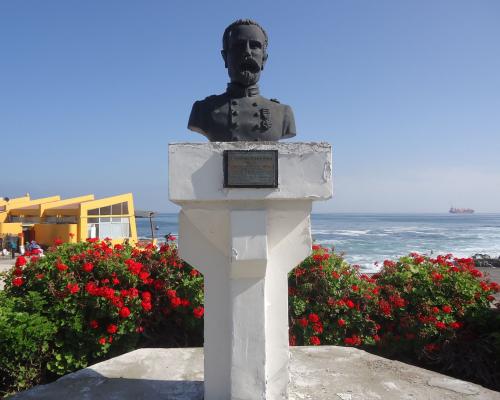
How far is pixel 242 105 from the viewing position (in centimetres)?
327

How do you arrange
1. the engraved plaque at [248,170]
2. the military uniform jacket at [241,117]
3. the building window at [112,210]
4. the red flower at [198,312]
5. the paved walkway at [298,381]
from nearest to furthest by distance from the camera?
the engraved plaque at [248,170] < the military uniform jacket at [241,117] < the paved walkway at [298,381] < the red flower at [198,312] < the building window at [112,210]

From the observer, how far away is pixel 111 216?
2033cm

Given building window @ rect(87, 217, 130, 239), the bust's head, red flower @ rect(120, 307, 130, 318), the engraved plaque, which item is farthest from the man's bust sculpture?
building window @ rect(87, 217, 130, 239)

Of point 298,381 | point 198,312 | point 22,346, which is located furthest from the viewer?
point 198,312

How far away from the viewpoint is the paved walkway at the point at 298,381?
3.50 metres

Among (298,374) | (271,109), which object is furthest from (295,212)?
(298,374)

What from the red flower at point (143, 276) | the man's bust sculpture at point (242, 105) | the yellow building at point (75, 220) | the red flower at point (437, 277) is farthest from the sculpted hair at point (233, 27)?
the yellow building at point (75, 220)

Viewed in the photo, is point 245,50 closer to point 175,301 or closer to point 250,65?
point 250,65

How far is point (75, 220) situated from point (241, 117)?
18988mm

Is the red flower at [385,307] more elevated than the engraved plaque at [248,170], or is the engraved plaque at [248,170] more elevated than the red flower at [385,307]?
the engraved plaque at [248,170]

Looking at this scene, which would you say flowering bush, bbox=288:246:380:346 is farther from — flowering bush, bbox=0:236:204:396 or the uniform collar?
the uniform collar

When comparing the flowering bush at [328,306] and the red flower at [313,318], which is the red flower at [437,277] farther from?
the red flower at [313,318]

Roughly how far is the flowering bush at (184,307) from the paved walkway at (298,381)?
60 centimetres

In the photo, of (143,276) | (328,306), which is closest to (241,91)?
(143,276)
